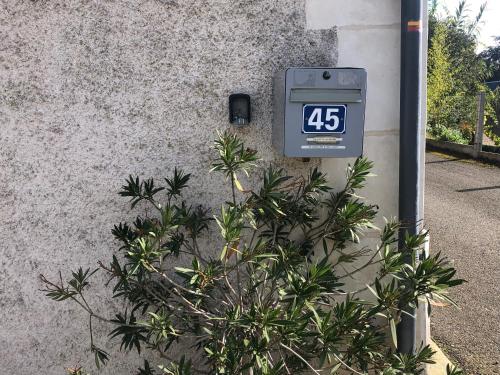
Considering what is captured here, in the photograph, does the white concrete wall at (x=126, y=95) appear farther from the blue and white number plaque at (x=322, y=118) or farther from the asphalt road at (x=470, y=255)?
the asphalt road at (x=470, y=255)

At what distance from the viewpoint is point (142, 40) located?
2.42 meters

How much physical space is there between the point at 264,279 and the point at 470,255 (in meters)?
4.23

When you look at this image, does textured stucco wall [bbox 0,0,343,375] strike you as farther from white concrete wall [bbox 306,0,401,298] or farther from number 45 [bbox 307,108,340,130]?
number 45 [bbox 307,108,340,130]

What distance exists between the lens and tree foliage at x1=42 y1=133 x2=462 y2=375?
6.43 ft

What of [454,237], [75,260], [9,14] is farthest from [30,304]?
[454,237]

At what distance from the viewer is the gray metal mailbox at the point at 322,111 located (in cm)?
219

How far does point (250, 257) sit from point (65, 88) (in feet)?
4.36

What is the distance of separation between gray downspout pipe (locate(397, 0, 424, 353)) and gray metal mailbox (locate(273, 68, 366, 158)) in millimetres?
320

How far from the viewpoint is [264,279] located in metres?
2.23

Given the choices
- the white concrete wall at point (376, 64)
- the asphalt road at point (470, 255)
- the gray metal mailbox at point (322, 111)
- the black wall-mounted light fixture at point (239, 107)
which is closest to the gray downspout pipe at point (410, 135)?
the white concrete wall at point (376, 64)

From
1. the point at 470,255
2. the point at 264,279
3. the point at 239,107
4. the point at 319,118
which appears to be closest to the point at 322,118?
the point at 319,118

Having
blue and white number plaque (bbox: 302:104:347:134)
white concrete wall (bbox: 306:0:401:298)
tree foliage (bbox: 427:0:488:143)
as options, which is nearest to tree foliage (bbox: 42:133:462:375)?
white concrete wall (bbox: 306:0:401:298)

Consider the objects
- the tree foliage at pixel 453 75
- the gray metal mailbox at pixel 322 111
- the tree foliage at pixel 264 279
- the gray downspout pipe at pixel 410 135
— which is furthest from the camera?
the tree foliage at pixel 453 75

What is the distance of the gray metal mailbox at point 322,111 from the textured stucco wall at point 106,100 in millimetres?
303
